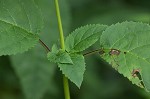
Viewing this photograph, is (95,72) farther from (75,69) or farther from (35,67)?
(75,69)

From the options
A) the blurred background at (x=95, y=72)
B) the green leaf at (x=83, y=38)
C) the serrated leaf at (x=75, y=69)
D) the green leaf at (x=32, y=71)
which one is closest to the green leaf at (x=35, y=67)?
the green leaf at (x=32, y=71)

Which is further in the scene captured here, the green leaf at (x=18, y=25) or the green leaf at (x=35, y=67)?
the green leaf at (x=35, y=67)

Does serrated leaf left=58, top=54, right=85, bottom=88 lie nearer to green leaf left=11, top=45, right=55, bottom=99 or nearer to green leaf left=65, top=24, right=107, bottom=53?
green leaf left=65, top=24, right=107, bottom=53

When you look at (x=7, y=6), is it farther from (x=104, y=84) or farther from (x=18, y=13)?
(x=104, y=84)

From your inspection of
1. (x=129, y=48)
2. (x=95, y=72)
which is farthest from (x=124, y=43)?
(x=95, y=72)

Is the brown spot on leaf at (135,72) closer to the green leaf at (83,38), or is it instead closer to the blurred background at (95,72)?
the green leaf at (83,38)

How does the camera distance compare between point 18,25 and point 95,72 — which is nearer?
point 18,25
